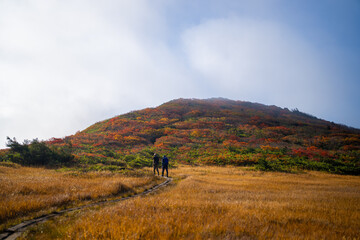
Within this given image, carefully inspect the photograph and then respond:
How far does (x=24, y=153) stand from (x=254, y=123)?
5723cm

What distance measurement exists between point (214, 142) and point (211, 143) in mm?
1541

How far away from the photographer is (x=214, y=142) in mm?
44031

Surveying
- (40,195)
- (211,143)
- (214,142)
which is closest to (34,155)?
(40,195)

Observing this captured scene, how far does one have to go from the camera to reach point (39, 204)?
6.50 metres

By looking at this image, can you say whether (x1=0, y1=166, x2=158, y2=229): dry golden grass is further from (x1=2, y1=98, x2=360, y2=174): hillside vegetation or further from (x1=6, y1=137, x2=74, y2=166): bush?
(x1=6, y1=137, x2=74, y2=166): bush

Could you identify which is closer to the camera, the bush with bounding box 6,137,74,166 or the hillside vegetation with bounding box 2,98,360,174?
the bush with bounding box 6,137,74,166

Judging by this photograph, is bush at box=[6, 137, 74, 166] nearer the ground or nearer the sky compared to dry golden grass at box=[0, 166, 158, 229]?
nearer the sky

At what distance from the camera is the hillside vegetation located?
27.2 meters

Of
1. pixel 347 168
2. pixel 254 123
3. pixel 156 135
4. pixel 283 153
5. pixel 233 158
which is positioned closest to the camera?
pixel 347 168

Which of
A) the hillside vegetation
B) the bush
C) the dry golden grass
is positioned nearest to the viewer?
the dry golden grass

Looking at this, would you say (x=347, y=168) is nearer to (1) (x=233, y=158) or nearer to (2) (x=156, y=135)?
(1) (x=233, y=158)

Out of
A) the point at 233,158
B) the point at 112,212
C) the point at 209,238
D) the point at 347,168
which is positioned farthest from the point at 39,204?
the point at 347,168

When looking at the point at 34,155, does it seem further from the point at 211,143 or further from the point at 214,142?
the point at 214,142

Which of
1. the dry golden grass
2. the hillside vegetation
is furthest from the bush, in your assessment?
the dry golden grass
